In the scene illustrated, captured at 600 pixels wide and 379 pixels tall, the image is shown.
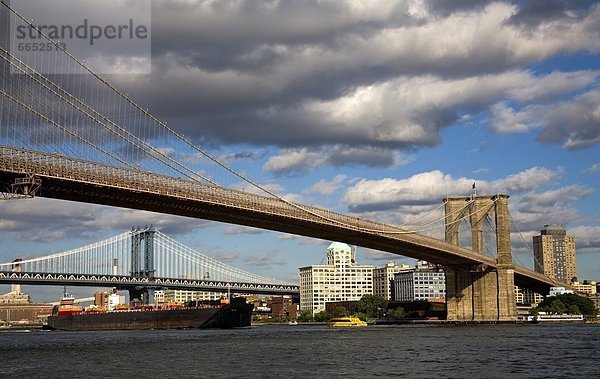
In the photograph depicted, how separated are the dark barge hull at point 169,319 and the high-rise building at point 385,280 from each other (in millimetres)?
86359

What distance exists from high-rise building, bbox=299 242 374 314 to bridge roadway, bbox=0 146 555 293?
330ft

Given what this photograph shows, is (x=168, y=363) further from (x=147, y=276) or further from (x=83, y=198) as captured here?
(x=147, y=276)

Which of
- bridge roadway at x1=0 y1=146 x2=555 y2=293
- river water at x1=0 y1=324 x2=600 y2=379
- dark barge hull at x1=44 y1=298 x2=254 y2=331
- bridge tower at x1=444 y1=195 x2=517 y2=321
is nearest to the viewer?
river water at x1=0 y1=324 x2=600 y2=379

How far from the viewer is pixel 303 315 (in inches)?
5842

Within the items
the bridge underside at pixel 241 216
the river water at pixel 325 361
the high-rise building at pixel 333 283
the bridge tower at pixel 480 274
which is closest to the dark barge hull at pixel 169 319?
the bridge underside at pixel 241 216

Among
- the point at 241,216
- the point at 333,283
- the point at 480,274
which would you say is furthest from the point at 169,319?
the point at 333,283

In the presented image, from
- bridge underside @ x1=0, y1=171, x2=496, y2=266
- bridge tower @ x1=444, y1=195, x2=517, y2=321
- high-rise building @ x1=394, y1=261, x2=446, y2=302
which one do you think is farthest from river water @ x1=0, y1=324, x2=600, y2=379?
high-rise building @ x1=394, y1=261, x2=446, y2=302

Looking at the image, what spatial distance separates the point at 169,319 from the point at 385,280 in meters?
96.0

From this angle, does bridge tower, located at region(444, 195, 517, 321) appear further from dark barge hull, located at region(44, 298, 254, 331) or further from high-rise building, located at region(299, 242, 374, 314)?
high-rise building, located at region(299, 242, 374, 314)

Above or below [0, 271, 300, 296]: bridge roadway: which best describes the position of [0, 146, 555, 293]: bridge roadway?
above

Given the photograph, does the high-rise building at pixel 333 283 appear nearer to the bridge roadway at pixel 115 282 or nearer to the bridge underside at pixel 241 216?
the bridge roadway at pixel 115 282

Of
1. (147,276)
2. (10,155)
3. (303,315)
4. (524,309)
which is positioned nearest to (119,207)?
(10,155)

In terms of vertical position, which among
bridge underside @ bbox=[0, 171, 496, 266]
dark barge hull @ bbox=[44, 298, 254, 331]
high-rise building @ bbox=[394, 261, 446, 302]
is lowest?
dark barge hull @ bbox=[44, 298, 254, 331]

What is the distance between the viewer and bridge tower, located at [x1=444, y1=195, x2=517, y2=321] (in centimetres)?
7981
